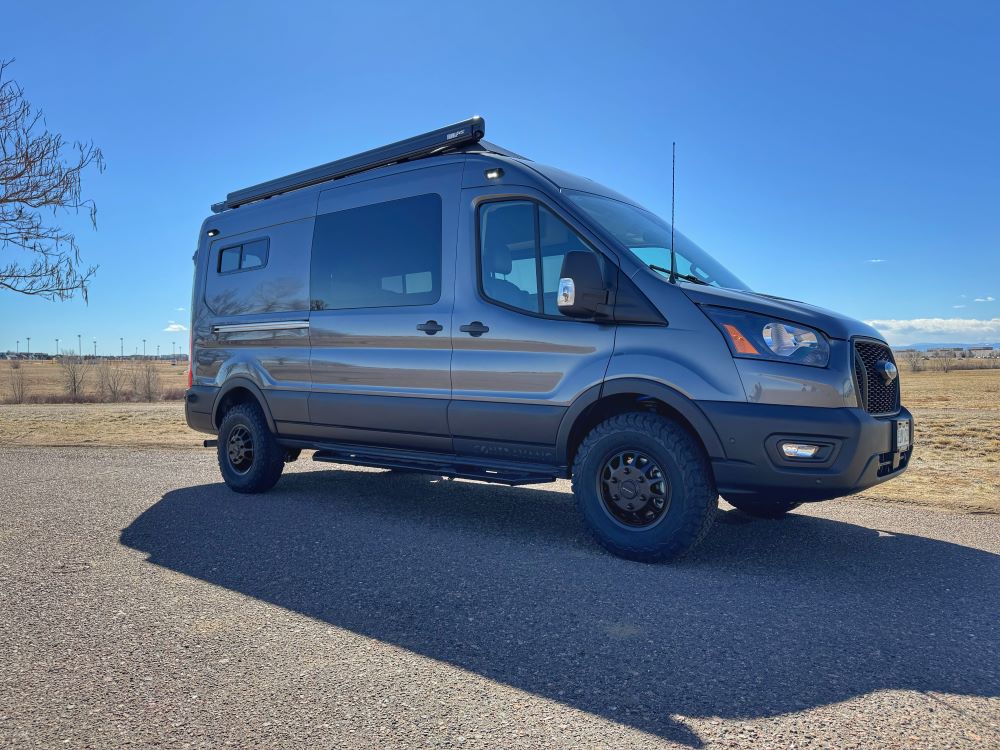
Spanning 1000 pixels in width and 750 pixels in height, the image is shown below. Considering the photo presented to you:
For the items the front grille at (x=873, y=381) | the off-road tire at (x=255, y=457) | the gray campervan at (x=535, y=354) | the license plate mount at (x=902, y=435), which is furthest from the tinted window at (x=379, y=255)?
the license plate mount at (x=902, y=435)

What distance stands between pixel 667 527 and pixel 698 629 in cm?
102

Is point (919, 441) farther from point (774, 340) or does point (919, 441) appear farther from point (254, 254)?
point (254, 254)

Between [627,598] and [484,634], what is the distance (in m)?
0.88

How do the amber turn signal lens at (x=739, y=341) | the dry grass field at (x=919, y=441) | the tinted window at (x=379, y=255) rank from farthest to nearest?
the dry grass field at (x=919, y=441), the tinted window at (x=379, y=255), the amber turn signal lens at (x=739, y=341)

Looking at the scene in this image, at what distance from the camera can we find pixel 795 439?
4.12 metres

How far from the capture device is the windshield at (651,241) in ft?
15.9

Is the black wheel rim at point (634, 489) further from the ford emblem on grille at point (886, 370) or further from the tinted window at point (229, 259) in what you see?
the tinted window at point (229, 259)

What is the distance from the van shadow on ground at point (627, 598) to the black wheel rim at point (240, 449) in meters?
0.86

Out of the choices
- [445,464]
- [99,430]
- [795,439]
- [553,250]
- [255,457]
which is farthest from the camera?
[99,430]

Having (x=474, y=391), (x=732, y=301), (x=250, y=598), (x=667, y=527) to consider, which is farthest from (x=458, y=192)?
(x=250, y=598)

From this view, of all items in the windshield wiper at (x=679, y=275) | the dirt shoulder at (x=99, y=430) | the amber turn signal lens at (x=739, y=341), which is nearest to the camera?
the amber turn signal lens at (x=739, y=341)

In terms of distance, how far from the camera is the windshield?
15.9ft

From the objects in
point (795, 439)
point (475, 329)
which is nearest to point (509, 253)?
point (475, 329)

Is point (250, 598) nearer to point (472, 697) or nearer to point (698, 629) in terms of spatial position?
point (472, 697)
